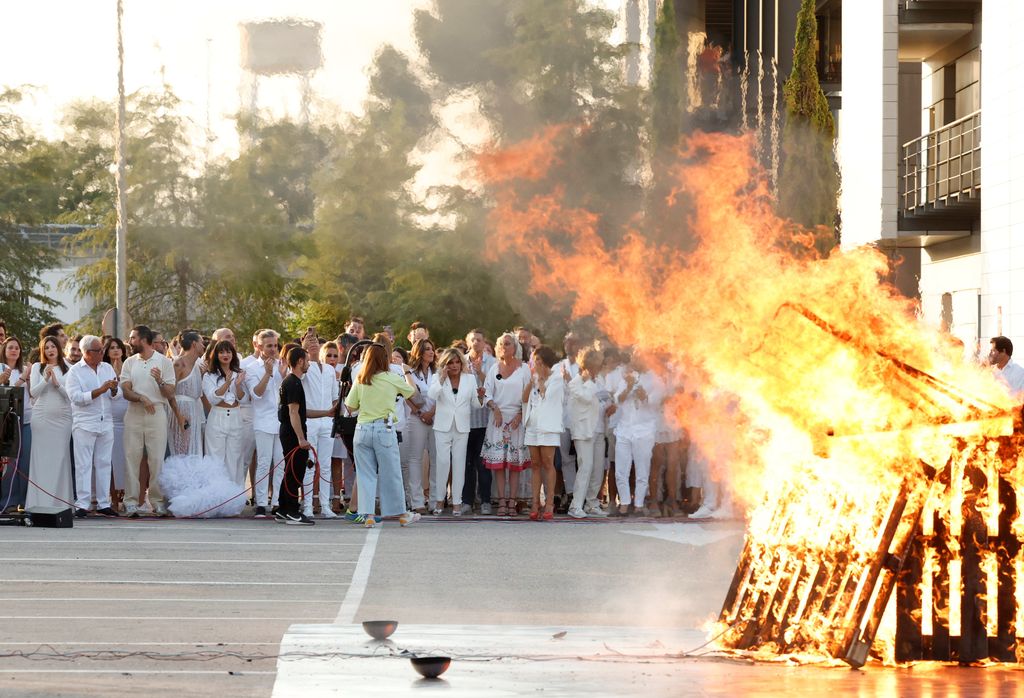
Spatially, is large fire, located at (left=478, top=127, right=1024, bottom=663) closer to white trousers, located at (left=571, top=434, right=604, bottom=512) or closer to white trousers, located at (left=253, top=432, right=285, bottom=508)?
white trousers, located at (left=571, top=434, right=604, bottom=512)

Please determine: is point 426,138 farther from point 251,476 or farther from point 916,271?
point 916,271

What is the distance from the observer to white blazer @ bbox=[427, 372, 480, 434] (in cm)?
1934

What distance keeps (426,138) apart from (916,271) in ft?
60.4

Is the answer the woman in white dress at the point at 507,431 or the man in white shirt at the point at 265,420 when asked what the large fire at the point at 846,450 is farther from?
the man in white shirt at the point at 265,420

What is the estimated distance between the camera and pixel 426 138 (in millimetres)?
15828

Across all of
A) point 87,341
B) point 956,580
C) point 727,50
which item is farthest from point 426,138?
point 727,50

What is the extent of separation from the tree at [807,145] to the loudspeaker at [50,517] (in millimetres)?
17329

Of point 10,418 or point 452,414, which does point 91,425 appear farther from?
point 452,414

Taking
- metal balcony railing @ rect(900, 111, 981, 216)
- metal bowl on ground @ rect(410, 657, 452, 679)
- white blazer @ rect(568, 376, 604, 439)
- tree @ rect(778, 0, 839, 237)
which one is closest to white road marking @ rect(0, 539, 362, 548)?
white blazer @ rect(568, 376, 604, 439)

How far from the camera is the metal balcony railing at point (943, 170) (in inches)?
1065

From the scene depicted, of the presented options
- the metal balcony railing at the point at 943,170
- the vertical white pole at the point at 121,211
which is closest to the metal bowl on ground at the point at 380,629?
the metal balcony railing at the point at 943,170

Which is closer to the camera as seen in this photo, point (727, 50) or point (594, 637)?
point (594, 637)

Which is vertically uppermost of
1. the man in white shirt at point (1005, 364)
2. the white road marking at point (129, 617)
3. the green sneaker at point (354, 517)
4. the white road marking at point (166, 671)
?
the man in white shirt at point (1005, 364)

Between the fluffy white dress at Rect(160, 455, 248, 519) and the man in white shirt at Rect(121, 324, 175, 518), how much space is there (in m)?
0.17
